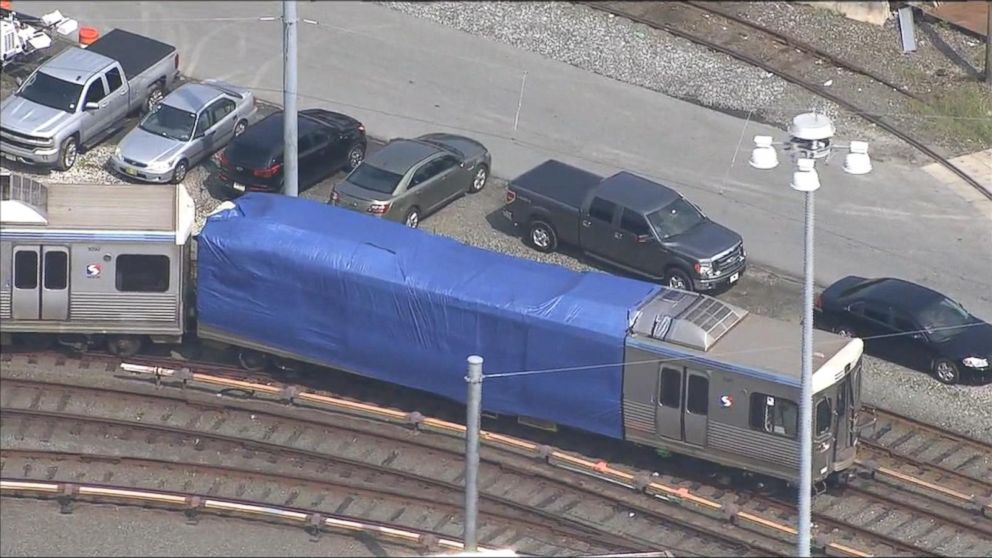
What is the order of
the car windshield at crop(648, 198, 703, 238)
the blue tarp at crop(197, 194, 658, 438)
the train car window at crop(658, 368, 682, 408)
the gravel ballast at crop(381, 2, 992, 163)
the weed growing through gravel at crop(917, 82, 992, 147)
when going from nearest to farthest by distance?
the train car window at crop(658, 368, 682, 408) < the blue tarp at crop(197, 194, 658, 438) < the car windshield at crop(648, 198, 703, 238) < the weed growing through gravel at crop(917, 82, 992, 147) < the gravel ballast at crop(381, 2, 992, 163)

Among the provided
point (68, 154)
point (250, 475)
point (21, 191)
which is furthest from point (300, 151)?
point (250, 475)

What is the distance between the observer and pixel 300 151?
→ 34.1 meters

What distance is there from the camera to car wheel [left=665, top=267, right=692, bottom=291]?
103 feet

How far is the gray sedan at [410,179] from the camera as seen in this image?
32.4 meters

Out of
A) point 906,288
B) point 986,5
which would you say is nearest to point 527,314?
point 906,288

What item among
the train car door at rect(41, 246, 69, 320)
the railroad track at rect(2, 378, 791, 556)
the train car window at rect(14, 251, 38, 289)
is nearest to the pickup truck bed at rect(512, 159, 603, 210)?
the railroad track at rect(2, 378, 791, 556)

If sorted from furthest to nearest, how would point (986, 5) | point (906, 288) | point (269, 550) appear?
point (986, 5) → point (906, 288) → point (269, 550)

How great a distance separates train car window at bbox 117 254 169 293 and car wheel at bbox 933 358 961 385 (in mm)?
12825

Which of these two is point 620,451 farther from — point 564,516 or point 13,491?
point 13,491

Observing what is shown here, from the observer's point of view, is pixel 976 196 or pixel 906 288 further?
pixel 976 196

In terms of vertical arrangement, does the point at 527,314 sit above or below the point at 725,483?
above

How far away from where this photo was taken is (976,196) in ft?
117

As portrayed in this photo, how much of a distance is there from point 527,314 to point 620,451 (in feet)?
9.16

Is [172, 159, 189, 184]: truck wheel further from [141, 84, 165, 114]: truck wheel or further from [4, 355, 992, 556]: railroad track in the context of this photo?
[4, 355, 992, 556]: railroad track
